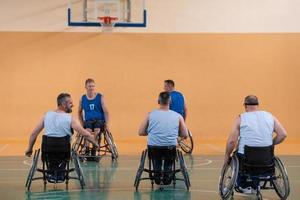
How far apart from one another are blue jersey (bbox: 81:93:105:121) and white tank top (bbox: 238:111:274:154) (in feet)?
12.0

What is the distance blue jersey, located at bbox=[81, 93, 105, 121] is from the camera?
9062mm

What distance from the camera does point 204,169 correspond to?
848 cm

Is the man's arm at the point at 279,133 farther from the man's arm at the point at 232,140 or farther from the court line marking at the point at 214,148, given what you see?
the court line marking at the point at 214,148

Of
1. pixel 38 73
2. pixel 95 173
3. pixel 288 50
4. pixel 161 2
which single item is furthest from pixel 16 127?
pixel 288 50

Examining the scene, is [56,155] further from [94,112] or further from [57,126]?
[94,112]

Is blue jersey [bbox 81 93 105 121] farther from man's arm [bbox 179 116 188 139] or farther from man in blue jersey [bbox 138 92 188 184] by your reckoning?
man's arm [bbox 179 116 188 139]

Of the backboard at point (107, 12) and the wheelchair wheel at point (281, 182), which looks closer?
the wheelchair wheel at point (281, 182)

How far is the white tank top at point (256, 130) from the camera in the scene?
5.69 meters

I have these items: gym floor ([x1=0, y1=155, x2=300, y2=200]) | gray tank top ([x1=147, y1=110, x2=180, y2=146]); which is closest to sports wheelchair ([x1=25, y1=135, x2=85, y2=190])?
gym floor ([x1=0, y1=155, x2=300, y2=200])

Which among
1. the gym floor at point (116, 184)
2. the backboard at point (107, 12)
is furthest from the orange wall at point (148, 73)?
the gym floor at point (116, 184)

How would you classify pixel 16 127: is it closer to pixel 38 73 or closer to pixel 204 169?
pixel 38 73

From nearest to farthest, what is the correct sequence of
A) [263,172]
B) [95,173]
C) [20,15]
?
[263,172] < [95,173] < [20,15]

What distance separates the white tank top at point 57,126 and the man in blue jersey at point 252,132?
1.78 metres

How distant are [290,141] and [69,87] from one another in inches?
193
